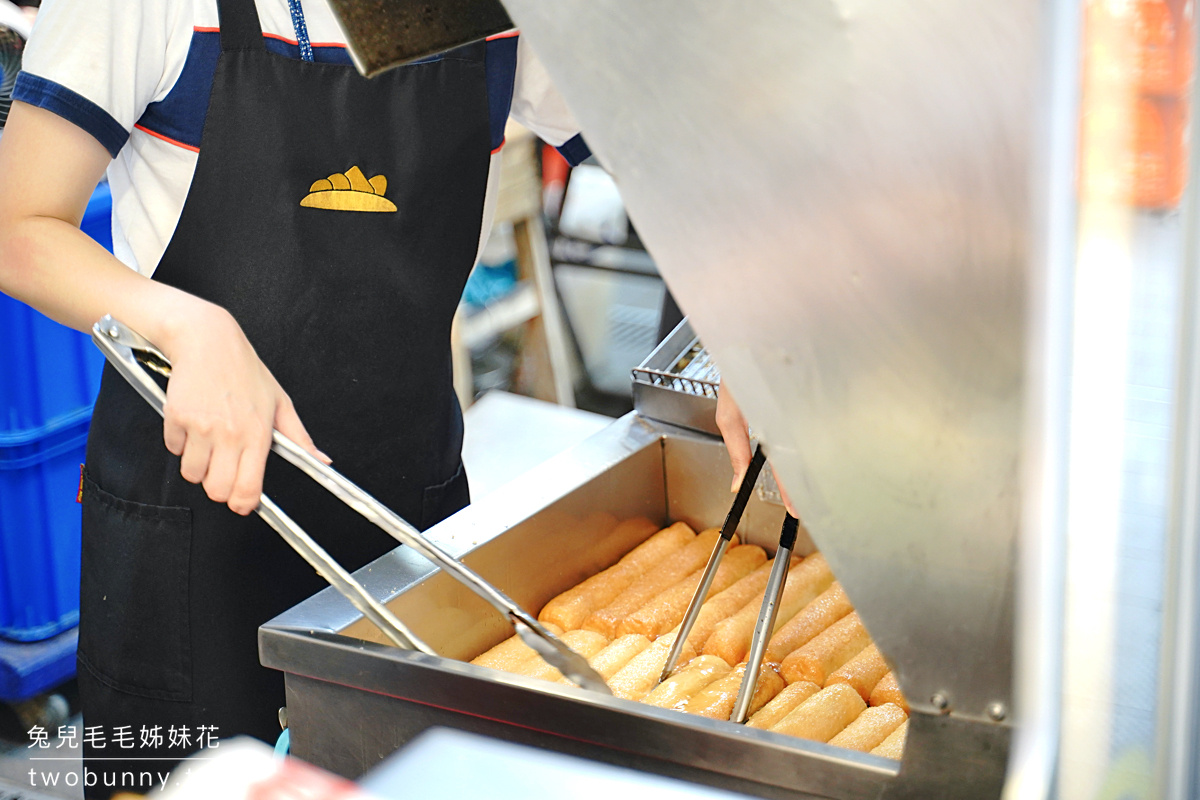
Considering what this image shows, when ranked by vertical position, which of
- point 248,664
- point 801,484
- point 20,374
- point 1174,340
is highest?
point 1174,340

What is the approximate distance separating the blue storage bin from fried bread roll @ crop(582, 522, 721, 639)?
163cm

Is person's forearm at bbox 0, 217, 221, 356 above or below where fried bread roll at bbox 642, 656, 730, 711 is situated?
above

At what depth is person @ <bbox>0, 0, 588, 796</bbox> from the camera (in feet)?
4.33

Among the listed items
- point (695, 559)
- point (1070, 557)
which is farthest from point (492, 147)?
point (1070, 557)

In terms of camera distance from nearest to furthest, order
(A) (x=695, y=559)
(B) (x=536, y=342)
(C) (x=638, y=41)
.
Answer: (C) (x=638, y=41), (A) (x=695, y=559), (B) (x=536, y=342)

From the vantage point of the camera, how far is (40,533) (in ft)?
8.95

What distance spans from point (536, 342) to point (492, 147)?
2.64m

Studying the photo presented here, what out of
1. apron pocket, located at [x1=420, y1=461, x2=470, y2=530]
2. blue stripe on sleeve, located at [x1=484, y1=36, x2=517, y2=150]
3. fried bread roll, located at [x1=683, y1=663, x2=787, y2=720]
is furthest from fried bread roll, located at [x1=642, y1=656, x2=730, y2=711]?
blue stripe on sleeve, located at [x1=484, y1=36, x2=517, y2=150]

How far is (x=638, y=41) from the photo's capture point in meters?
0.60

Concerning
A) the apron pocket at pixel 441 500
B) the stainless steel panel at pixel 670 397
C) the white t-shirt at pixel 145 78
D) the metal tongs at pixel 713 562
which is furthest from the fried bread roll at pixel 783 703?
the white t-shirt at pixel 145 78

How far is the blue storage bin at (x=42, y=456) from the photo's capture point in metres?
2.58

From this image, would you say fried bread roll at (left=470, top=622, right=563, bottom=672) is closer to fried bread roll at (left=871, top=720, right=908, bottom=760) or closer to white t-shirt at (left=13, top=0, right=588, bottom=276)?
fried bread roll at (left=871, top=720, right=908, bottom=760)

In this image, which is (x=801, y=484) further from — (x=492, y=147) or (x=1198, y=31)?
(x=492, y=147)

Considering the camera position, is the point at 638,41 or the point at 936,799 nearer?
the point at 638,41
